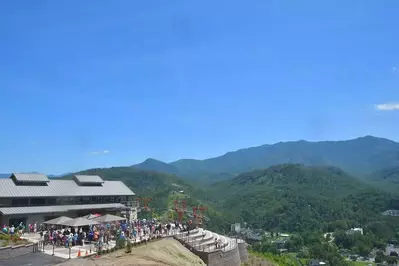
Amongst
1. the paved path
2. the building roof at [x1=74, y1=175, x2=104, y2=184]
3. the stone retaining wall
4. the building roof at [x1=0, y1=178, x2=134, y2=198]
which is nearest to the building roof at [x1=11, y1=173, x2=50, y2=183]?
the building roof at [x1=0, y1=178, x2=134, y2=198]

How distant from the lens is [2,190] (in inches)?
1561

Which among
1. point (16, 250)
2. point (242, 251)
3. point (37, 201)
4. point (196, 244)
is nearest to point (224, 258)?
point (196, 244)

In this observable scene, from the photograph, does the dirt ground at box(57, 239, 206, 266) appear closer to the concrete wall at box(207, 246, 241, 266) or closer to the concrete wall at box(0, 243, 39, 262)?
the concrete wall at box(207, 246, 241, 266)

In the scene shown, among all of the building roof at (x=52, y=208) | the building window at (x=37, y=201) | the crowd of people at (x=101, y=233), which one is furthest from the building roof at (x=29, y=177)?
the crowd of people at (x=101, y=233)

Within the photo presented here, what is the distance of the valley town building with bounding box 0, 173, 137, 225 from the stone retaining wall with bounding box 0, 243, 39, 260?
10226 mm

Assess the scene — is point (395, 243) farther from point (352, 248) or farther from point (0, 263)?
point (0, 263)

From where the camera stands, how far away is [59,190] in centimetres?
4528

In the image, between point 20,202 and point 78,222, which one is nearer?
point 78,222

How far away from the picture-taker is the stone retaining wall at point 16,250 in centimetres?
2651

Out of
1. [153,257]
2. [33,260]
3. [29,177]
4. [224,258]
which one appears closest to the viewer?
[33,260]

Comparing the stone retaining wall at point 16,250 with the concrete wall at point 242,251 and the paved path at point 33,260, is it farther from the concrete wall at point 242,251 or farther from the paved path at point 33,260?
the concrete wall at point 242,251

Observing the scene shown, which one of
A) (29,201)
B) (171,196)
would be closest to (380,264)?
(171,196)

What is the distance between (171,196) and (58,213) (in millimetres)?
141946

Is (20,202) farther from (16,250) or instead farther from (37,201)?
(16,250)
